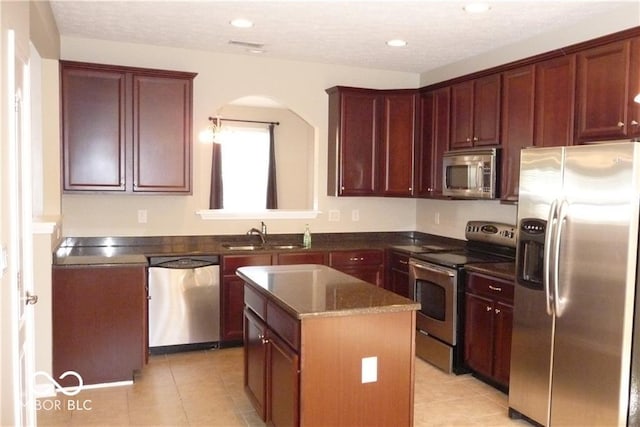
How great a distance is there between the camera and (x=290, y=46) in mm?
4523

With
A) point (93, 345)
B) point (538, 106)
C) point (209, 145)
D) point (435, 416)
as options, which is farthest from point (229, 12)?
point (209, 145)

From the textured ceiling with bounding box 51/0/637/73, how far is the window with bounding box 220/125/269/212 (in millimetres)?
2722

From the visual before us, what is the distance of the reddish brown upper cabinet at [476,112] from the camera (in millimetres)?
4191

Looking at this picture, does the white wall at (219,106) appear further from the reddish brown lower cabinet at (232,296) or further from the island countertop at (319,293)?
the island countertop at (319,293)

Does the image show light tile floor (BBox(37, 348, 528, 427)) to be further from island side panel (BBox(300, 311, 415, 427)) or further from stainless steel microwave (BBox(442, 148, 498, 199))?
stainless steel microwave (BBox(442, 148, 498, 199))

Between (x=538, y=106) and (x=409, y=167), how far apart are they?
1601mm

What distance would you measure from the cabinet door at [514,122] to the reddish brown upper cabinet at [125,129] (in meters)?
2.50

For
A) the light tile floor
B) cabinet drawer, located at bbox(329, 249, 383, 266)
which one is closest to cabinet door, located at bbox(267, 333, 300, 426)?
the light tile floor

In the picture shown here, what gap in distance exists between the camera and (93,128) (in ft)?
13.8

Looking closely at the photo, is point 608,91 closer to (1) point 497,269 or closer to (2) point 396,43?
(1) point 497,269

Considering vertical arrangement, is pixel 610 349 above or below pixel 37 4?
below

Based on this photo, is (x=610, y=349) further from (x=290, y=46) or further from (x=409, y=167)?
(x=290, y=46)

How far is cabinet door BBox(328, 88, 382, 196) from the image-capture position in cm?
510

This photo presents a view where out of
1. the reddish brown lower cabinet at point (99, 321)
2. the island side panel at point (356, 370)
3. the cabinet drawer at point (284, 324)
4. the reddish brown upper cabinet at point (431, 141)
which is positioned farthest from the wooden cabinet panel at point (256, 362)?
the reddish brown upper cabinet at point (431, 141)
